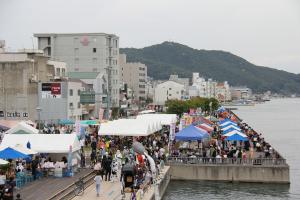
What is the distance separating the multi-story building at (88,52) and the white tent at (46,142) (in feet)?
249

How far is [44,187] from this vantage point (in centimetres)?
2502

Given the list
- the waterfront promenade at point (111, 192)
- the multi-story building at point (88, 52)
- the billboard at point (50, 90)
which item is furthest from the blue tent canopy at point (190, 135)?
the multi-story building at point (88, 52)

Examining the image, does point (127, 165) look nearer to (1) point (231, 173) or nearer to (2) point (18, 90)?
(1) point (231, 173)

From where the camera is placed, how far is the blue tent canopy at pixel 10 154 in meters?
25.6

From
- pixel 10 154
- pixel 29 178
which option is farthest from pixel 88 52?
pixel 10 154

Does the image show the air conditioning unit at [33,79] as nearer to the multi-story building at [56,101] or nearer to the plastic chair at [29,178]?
the multi-story building at [56,101]

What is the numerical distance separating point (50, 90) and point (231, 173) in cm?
3754

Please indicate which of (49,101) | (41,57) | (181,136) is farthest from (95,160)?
(41,57)

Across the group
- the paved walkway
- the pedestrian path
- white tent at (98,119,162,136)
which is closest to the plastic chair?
the paved walkway

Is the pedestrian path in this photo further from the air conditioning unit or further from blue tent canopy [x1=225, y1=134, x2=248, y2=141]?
the air conditioning unit

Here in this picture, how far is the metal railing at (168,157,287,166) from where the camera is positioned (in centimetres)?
3341

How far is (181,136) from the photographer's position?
124ft

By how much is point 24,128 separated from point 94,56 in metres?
74.1

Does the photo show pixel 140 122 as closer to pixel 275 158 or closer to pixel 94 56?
pixel 275 158
